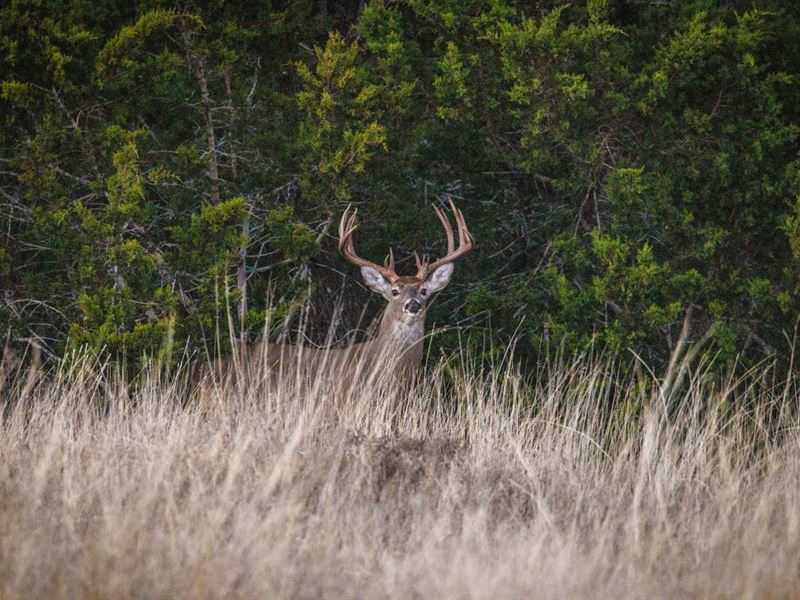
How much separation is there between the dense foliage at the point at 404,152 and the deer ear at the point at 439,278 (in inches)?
10.9

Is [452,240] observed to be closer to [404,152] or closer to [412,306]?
[412,306]

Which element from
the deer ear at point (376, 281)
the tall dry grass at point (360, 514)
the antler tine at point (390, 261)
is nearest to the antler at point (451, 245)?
the antler tine at point (390, 261)

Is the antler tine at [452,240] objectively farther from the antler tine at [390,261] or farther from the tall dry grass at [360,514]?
the tall dry grass at [360,514]

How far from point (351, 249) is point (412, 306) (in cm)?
64

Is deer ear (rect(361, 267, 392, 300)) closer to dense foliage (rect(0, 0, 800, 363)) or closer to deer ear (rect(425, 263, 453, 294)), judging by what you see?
deer ear (rect(425, 263, 453, 294))

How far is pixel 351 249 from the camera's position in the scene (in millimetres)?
8562

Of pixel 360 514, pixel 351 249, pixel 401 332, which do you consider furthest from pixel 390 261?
pixel 360 514

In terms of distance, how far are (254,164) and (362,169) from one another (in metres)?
1.07

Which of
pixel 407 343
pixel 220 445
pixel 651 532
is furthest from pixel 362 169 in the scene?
pixel 651 532

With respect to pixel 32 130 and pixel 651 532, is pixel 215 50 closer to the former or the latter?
pixel 32 130

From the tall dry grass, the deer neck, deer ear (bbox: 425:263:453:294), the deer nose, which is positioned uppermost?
the tall dry grass

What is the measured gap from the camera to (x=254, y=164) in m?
8.73

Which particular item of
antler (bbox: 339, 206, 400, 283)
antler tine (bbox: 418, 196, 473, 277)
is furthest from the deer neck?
antler tine (bbox: 418, 196, 473, 277)

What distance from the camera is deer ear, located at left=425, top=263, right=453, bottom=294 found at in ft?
28.8
